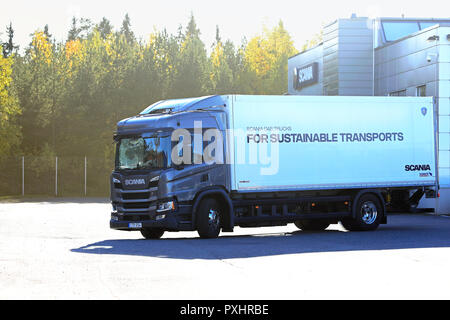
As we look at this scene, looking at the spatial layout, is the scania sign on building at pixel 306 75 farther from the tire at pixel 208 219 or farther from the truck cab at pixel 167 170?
the tire at pixel 208 219

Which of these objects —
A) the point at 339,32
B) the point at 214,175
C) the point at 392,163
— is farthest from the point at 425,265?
the point at 339,32

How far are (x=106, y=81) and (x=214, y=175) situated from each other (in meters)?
41.4

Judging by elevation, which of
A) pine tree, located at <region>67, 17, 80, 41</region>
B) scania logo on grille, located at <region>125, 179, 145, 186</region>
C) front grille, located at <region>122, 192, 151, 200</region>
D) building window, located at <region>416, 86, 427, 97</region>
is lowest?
front grille, located at <region>122, 192, 151, 200</region>

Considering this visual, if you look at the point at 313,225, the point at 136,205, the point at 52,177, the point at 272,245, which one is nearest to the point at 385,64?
the point at 313,225

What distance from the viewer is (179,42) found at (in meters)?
69.9

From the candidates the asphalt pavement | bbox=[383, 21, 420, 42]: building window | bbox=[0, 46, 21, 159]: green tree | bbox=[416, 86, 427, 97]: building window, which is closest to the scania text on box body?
the asphalt pavement

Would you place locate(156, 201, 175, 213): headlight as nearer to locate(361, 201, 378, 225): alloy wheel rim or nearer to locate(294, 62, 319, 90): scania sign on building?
locate(361, 201, 378, 225): alloy wheel rim

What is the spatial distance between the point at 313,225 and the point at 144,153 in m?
5.72

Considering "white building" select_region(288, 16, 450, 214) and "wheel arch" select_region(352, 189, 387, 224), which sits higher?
"white building" select_region(288, 16, 450, 214)

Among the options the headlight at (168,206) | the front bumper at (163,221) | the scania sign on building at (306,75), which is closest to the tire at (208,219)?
the front bumper at (163,221)

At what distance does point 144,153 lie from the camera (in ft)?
63.9

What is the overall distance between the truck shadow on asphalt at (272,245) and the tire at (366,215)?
735 mm

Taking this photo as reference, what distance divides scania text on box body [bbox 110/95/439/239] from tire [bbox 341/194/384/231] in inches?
1.1

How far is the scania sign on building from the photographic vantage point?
1660 inches
